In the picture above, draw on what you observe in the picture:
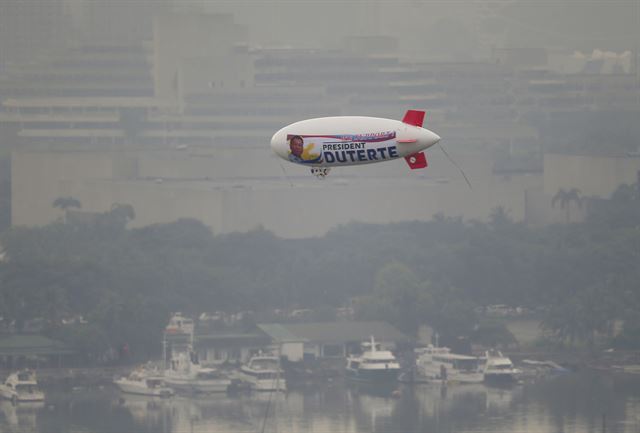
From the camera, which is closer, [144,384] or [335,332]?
[144,384]

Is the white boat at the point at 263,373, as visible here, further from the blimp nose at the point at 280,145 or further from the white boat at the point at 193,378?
the blimp nose at the point at 280,145

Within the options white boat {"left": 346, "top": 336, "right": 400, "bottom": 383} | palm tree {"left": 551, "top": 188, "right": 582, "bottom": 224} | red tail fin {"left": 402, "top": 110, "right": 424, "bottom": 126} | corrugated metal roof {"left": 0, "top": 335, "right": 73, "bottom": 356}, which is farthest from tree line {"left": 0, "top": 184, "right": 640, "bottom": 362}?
red tail fin {"left": 402, "top": 110, "right": 424, "bottom": 126}

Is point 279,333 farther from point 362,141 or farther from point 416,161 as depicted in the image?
point 416,161

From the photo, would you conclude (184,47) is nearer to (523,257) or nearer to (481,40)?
(481,40)

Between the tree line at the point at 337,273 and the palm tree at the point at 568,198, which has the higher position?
the palm tree at the point at 568,198

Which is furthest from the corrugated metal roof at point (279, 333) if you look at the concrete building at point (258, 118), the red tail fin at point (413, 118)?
the red tail fin at point (413, 118)

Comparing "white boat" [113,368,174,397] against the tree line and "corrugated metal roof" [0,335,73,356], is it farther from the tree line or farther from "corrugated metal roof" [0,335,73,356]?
"corrugated metal roof" [0,335,73,356]

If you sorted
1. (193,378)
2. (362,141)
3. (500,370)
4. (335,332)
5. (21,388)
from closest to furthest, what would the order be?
(362,141) < (21,388) < (193,378) < (500,370) < (335,332)

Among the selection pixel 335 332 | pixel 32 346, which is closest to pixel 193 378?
pixel 32 346
